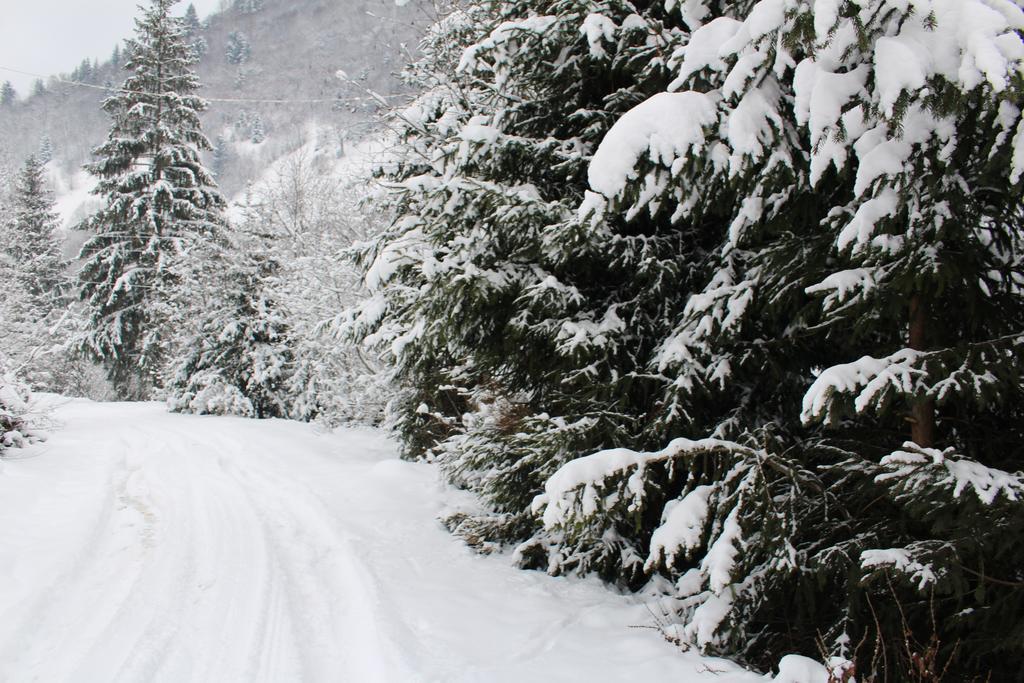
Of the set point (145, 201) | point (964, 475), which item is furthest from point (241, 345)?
point (964, 475)

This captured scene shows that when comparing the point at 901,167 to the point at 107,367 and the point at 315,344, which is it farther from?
the point at 107,367

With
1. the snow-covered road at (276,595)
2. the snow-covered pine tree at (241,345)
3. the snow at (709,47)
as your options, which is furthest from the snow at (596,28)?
the snow-covered pine tree at (241,345)

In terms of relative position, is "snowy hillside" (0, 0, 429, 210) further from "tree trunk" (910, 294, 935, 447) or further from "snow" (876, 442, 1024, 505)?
"snow" (876, 442, 1024, 505)

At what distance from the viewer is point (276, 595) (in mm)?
3953

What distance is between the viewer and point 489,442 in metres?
5.24

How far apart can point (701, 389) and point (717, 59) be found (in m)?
1.99

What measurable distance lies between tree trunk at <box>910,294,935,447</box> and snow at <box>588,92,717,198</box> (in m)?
1.34

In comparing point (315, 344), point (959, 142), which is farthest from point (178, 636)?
point (315, 344)

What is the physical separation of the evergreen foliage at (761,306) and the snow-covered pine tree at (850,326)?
0.05 ft

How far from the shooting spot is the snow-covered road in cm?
311

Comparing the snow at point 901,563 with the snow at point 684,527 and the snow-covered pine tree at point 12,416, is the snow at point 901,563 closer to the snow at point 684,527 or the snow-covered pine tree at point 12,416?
the snow at point 684,527

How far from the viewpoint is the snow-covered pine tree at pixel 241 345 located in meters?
15.9

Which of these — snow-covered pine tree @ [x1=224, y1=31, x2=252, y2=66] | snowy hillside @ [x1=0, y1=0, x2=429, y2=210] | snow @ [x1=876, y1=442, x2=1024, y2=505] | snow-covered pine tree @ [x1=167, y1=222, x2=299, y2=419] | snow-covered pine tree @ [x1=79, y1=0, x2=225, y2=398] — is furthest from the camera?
snow-covered pine tree @ [x1=224, y1=31, x2=252, y2=66]

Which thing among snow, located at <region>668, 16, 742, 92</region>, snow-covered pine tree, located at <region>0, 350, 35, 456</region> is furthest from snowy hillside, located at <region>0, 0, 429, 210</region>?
snow, located at <region>668, 16, 742, 92</region>
